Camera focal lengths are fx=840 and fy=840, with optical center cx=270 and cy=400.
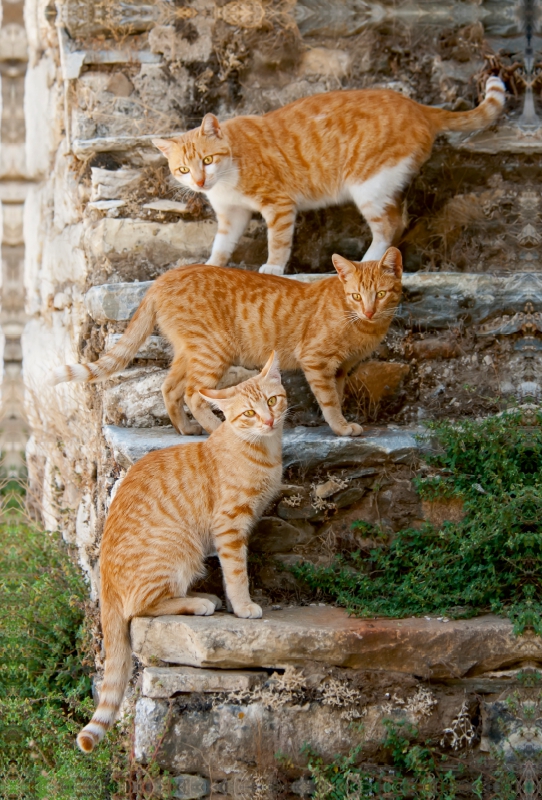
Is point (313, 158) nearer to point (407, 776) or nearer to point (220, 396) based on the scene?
point (220, 396)

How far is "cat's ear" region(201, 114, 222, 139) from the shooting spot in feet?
17.5

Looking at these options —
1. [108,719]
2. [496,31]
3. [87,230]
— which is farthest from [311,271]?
[108,719]

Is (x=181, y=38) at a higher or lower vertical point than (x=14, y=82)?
higher

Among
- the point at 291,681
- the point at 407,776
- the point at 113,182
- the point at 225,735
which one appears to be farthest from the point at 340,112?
the point at 407,776

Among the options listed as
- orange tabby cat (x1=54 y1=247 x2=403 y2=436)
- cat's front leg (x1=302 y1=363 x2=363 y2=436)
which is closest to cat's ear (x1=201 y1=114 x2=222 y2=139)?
orange tabby cat (x1=54 y1=247 x2=403 y2=436)

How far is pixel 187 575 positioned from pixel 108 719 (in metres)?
0.75

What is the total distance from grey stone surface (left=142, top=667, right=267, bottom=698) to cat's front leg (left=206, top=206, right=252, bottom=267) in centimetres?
282

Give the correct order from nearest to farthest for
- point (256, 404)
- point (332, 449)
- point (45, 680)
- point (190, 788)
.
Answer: point (190, 788)
point (256, 404)
point (332, 449)
point (45, 680)

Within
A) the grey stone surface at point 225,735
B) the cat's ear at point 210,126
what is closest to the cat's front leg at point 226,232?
the cat's ear at point 210,126

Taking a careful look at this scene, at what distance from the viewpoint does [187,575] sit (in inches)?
164

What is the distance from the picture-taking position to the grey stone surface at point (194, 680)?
3.88 metres

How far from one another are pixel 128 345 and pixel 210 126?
1579 millimetres

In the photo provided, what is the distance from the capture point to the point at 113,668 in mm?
4051

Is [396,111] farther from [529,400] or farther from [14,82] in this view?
[14,82]
